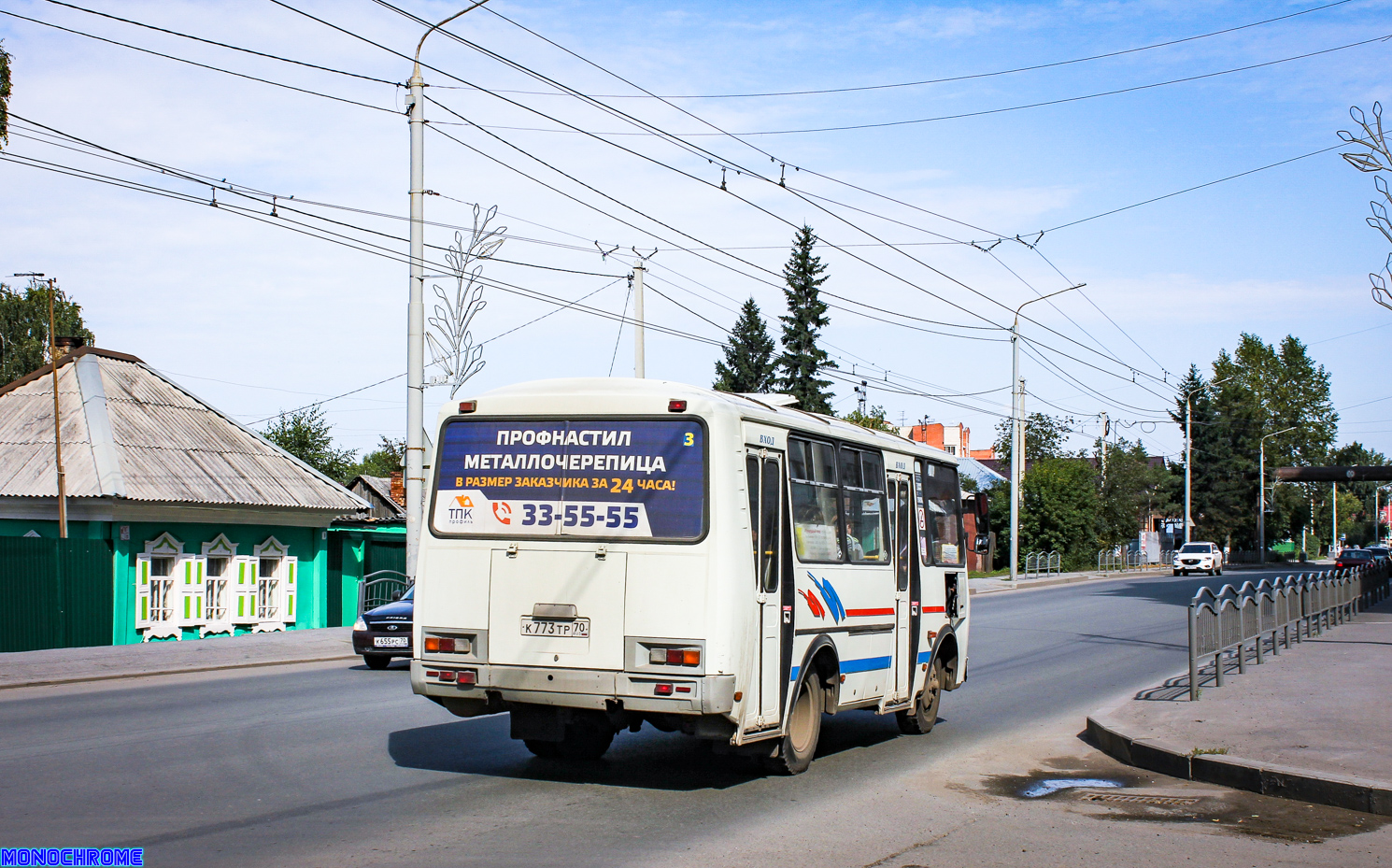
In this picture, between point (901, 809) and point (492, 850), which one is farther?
point (901, 809)

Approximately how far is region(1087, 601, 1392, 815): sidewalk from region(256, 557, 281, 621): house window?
68.1 ft

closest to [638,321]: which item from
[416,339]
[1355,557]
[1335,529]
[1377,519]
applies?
[416,339]

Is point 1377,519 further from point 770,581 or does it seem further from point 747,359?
point 770,581

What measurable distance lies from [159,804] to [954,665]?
26.6 feet

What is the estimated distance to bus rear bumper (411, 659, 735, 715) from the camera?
26.7ft

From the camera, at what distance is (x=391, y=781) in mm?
8844

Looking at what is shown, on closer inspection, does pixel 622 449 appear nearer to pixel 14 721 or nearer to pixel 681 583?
pixel 681 583

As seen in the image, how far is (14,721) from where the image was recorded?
1209 centimetres

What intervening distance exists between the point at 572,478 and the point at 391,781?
8.21 feet

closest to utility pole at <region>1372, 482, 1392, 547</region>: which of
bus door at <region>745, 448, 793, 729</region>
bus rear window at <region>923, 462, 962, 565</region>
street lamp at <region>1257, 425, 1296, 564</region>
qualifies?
street lamp at <region>1257, 425, 1296, 564</region>

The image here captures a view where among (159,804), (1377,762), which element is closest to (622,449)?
(159,804)

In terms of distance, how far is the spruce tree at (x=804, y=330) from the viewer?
6412 cm

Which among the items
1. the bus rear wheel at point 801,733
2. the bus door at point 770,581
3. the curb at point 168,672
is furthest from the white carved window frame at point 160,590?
the bus door at point 770,581

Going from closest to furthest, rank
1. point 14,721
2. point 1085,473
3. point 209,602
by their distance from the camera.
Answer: point 14,721, point 209,602, point 1085,473
